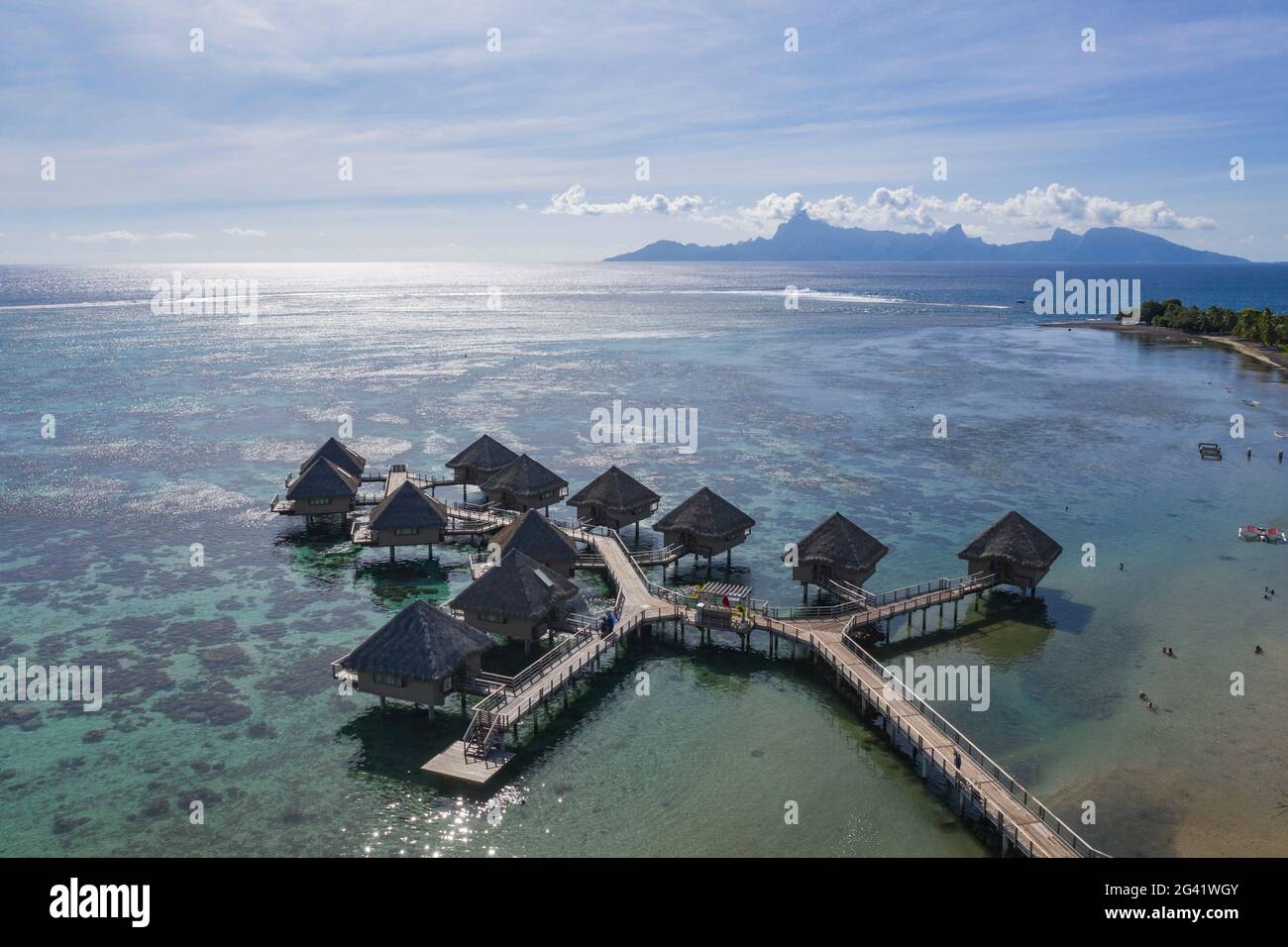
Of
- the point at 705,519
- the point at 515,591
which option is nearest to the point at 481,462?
the point at 705,519

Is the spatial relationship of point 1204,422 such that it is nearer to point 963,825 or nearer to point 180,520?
point 963,825

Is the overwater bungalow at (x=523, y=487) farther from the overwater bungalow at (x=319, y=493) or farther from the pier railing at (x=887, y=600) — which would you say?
the pier railing at (x=887, y=600)

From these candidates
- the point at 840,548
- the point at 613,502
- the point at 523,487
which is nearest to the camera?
the point at 840,548

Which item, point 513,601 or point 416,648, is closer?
point 416,648

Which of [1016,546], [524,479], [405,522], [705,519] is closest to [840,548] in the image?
[705,519]

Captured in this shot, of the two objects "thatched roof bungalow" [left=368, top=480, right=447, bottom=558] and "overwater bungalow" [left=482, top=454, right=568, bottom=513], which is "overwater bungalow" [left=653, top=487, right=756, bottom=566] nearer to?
"overwater bungalow" [left=482, top=454, right=568, bottom=513]

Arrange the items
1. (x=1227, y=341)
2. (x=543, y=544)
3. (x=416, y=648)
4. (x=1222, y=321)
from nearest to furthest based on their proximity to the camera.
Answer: (x=416, y=648), (x=543, y=544), (x=1227, y=341), (x=1222, y=321)

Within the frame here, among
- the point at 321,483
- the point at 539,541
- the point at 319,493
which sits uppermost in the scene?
the point at 321,483

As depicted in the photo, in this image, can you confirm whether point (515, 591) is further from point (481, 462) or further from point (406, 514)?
point (481, 462)

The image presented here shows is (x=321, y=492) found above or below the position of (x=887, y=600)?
above
